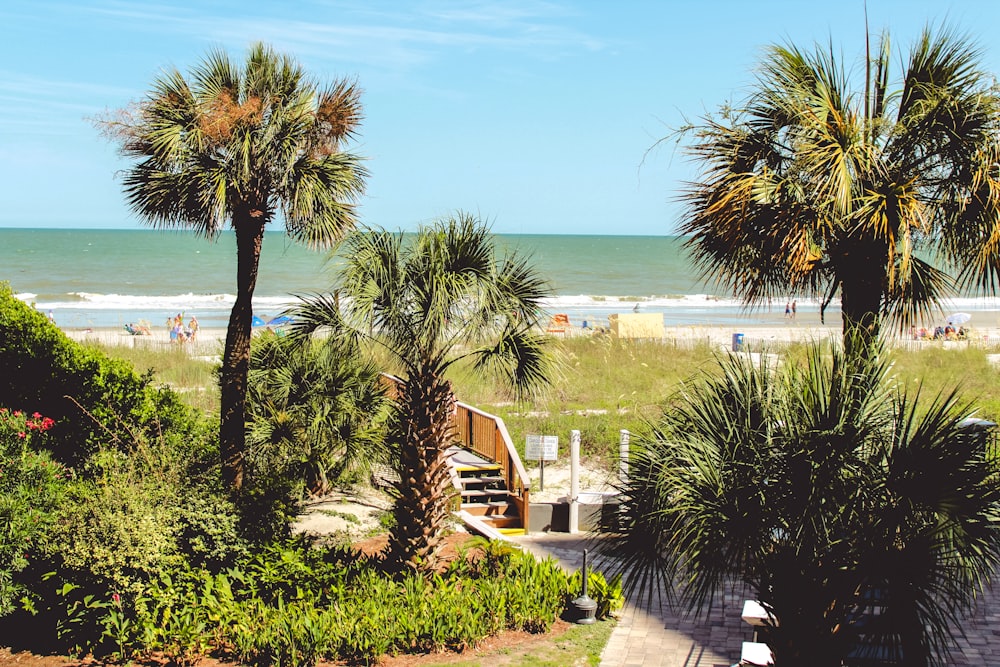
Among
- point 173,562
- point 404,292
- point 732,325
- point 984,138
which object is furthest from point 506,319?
point 732,325

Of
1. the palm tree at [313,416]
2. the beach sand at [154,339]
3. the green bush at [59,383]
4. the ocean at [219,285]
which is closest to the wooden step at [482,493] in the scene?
the palm tree at [313,416]

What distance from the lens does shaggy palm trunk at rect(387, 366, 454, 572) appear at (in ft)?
36.8

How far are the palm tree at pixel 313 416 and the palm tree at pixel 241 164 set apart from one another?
194 cm

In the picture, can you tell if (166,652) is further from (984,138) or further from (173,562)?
(984,138)

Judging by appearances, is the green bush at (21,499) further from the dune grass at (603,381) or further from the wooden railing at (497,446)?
the dune grass at (603,381)

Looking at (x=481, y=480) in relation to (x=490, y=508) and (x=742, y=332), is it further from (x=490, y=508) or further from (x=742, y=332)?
(x=742, y=332)

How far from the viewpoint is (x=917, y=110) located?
9031mm

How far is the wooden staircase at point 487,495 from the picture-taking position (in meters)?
15.4

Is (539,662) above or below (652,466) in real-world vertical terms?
below

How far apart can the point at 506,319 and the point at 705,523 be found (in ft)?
16.0

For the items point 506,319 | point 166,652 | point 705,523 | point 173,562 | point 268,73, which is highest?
point 268,73

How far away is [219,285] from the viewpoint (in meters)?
63.0

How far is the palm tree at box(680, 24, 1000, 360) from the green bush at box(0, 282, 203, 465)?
8.80 metres

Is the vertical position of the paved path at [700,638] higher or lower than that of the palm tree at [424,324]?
lower
